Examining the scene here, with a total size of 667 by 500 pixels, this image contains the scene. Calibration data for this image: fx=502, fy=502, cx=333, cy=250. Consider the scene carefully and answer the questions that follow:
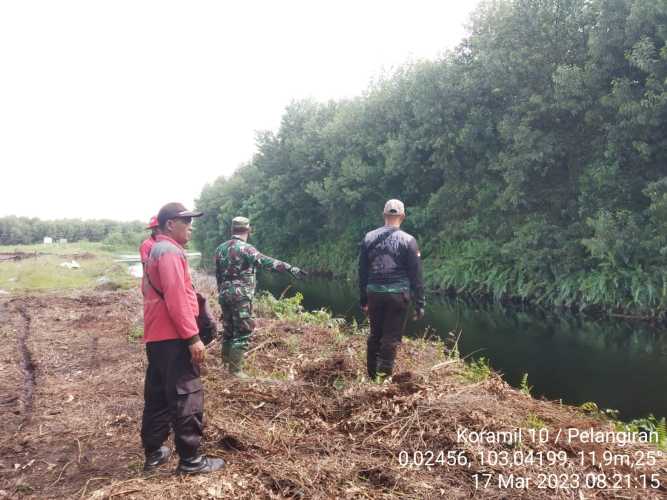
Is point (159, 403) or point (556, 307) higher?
point (159, 403)

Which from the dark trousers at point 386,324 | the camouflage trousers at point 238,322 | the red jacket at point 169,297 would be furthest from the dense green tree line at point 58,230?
the red jacket at point 169,297

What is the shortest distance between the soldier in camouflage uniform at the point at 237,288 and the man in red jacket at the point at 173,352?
2.08m

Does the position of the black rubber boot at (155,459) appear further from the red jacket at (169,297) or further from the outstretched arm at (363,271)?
the outstretched arm at (363,271)

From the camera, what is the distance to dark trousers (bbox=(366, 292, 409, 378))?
18.7ft

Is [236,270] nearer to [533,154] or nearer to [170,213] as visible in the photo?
[170,213]

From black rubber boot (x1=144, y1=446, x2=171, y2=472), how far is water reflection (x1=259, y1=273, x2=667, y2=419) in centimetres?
685

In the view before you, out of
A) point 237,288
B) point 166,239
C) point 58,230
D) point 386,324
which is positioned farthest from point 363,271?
point 58,230

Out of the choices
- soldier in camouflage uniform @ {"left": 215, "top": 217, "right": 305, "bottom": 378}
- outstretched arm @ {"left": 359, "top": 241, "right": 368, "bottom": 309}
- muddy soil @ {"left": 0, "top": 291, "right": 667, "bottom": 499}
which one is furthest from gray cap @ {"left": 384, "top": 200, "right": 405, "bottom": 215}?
muddy soil @ {"left": 0, "top": 291, "right": 667, "bottom": 499}

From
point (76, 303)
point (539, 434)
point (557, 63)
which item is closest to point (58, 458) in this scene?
point (539, 434)

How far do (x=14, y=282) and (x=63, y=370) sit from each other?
607 inches

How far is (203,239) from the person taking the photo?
59500mm

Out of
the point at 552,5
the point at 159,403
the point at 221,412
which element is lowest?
the point at 221,412

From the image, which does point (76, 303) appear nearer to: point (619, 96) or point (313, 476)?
point (313, 476)

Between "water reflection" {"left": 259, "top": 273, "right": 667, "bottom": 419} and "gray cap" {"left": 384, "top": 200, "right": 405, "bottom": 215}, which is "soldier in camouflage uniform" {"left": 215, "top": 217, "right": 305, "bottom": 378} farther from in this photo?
"water reflection" {"left": 259, "top": 273, "right": 667, "bottom": 419}
